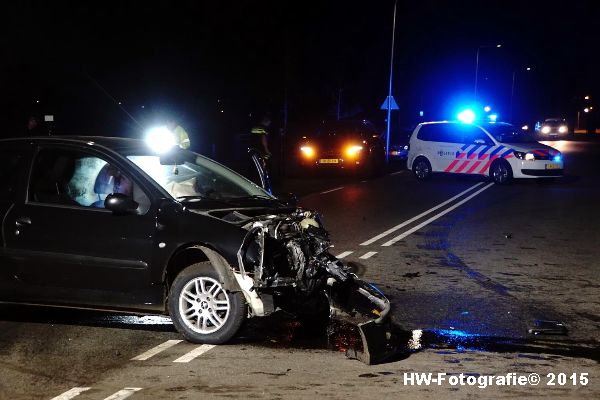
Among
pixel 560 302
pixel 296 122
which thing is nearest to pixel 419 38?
pixel 296 122

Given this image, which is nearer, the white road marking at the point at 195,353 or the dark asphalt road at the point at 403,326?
the dark asphalt road at the point at 403,326

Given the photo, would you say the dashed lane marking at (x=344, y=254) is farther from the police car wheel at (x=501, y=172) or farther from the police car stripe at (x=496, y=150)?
the police car stripe at (x=496, y=150)

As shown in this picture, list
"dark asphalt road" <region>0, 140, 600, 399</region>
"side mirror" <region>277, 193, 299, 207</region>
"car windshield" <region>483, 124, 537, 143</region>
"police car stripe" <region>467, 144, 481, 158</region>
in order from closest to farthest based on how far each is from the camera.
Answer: "dark asphalt road" <region>0, 140, 600, 399</region>, "side mirror" <region>277, 193, 299, 207</region>, "car windshield" <region>483, 124, 537, 143</region>, "police car stripe" <region>467, 144, 481, 158</region>

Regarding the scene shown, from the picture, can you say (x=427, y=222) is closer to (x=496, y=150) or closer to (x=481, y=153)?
(x=496, y=150)

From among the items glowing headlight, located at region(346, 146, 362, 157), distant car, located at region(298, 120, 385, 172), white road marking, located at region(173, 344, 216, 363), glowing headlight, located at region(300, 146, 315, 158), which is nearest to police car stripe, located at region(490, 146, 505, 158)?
distant car, located at region(298, 120, 385, 172)

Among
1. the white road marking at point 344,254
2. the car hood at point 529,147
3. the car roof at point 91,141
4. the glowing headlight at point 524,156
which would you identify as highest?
the car roof at point 91,141

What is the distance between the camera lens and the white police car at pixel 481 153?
2212 centimetres

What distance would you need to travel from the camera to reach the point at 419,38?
50.9 m

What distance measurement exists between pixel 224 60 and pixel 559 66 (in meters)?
96.5

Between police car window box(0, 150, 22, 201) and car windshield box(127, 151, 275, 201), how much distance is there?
3.15 ft

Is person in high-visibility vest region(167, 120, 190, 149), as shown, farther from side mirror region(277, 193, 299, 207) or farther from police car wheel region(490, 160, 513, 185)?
police car wheel region(490, 160, 513, 185)

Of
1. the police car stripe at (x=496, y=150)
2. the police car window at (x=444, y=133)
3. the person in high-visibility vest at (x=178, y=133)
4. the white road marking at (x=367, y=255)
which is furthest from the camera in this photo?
the police car window at (x=444, y=133)

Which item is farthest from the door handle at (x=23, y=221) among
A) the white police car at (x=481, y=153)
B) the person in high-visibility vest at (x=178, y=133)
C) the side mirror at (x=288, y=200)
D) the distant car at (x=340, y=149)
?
the distant car at (x=340, y=149)

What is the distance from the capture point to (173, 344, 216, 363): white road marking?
574cm
